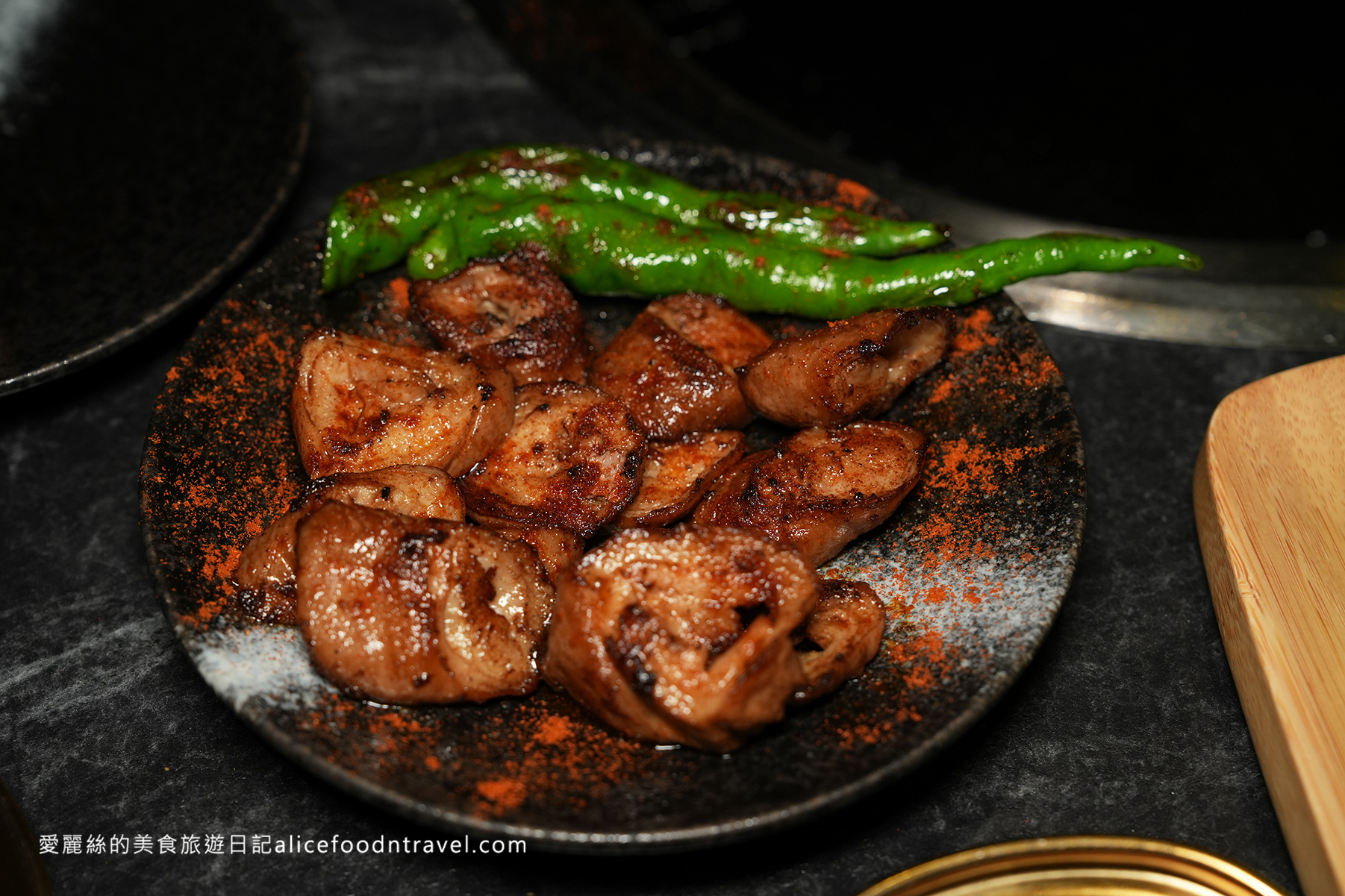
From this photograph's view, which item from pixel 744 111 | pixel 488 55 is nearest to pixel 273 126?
pixel 488 55

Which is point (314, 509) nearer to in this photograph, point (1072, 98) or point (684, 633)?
point (684, 633)

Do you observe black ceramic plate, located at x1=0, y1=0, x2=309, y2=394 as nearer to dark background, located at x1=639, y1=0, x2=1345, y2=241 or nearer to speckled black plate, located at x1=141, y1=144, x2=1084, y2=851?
speckled black plate, located at x1=141, y1=144, x2=1084, y2=851

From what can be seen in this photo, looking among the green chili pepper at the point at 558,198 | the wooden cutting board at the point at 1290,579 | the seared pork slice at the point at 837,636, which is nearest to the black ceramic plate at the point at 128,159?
the green chili pepper at the point at 558,198

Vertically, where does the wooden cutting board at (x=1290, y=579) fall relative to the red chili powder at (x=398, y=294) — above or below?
below

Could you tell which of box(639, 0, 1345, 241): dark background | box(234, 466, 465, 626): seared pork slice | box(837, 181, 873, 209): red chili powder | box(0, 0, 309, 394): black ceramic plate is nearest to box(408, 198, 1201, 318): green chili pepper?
box(837, 181, 873, 209): red chili powder

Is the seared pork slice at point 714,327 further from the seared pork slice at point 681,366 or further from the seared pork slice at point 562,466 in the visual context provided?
the seared pork slice at point 562,466

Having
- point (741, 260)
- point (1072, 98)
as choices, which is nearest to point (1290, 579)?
point (741, 260)
